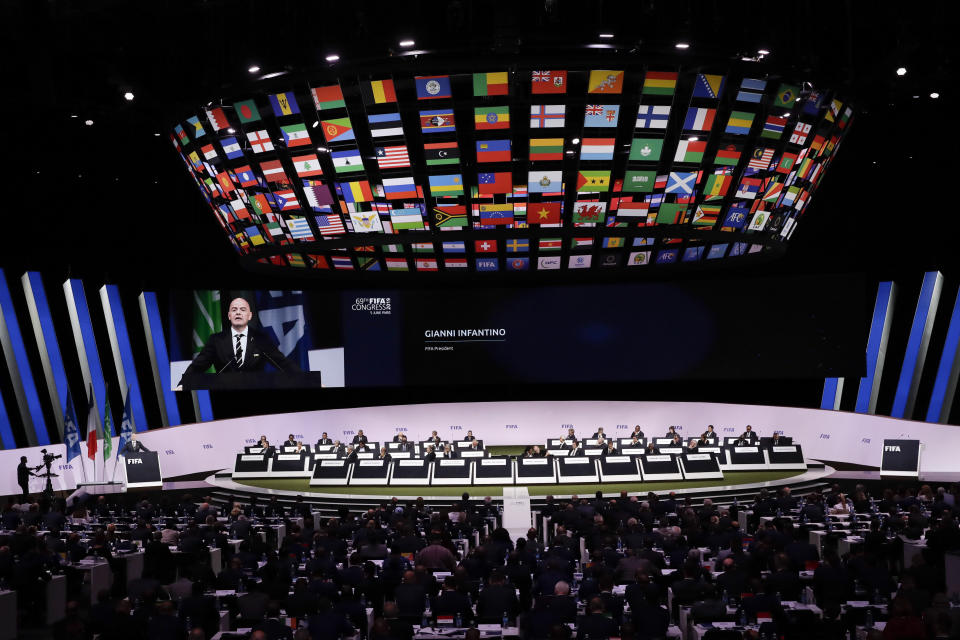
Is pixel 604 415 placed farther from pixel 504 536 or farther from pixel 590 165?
pixel 504 536

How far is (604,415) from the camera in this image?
28.4 meters

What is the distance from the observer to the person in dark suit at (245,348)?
26156 millimetres

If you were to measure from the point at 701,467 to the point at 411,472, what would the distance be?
→ 7.17m

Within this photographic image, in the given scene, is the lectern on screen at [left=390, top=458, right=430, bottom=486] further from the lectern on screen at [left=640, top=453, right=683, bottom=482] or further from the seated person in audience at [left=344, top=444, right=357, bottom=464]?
the lectern on screen at [left=640, top=453, right=683, bottom=482]

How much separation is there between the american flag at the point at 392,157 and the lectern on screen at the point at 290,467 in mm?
9017

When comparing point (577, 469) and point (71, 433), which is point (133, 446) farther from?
point (577, 469)

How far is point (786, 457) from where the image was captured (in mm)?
22828

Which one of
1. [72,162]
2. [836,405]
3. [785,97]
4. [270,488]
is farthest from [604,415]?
[72,162]

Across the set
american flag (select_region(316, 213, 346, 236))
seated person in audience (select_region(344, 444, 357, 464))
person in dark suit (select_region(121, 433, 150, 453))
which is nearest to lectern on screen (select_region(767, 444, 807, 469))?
seated person in audience (select_region(344, 444, 357, 464))

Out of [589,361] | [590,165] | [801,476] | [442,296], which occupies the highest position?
[590,165]

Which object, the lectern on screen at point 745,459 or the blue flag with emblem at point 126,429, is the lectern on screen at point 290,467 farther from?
the lectern on screen at point 745,459

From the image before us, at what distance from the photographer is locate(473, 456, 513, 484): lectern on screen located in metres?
22.0

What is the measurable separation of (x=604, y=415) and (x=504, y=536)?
15027 mm

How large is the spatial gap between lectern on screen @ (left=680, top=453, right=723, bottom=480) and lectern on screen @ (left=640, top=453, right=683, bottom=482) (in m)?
0.18
